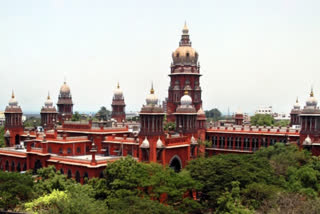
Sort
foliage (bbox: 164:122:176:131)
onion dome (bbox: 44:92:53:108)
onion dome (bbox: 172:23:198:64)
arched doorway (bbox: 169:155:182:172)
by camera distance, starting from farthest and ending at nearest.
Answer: onion dome (bbox: 44:92:53:108) → onion dome (bbox: 172:23:198:64) → foliage (bbox: 164:122:176:131) → arched doorway (bbox: 169:155:182:172)

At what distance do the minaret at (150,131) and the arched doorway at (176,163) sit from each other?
4.20 m

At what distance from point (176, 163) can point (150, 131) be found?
7.01 m

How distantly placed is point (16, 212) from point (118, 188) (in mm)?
9824

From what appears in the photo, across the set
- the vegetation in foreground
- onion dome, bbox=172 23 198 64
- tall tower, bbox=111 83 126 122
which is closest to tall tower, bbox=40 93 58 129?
tall tower, bbox=111 83 126 122

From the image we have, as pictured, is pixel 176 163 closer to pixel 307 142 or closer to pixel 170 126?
pixel 170 126

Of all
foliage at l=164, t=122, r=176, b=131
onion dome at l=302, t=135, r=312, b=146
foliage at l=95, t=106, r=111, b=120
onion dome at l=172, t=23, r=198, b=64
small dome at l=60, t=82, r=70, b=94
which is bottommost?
onion dome at l=302, t=135, r=312, b=146

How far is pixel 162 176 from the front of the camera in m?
41.7

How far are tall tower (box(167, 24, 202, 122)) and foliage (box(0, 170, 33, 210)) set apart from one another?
110ft

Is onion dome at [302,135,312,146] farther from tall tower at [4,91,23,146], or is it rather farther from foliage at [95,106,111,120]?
tall tower at [4,91,23,146]

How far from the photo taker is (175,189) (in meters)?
41.1

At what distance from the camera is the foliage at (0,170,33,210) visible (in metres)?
40.5

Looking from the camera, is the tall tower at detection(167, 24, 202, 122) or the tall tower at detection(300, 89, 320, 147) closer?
the tall tower at detection(300, 89, 320, 147)

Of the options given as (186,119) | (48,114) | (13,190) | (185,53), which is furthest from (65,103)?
(13,190)

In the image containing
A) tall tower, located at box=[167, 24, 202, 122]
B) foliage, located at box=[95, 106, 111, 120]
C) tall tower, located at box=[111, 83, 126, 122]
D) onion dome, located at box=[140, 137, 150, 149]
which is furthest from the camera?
tall tower, located at box=[111, 83, 126, 122]
